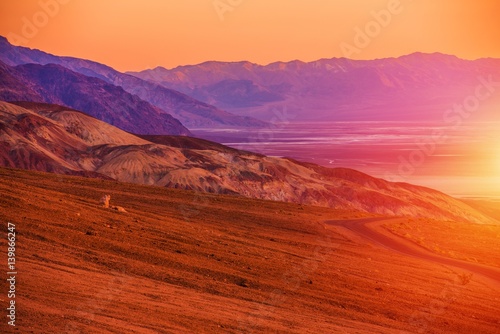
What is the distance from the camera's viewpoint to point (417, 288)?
25562mm

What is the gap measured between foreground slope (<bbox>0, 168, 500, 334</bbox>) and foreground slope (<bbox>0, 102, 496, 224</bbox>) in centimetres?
6170

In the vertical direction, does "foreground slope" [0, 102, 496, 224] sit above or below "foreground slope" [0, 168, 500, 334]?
above

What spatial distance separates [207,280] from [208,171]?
7984cm

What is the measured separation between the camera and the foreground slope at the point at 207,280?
16469 millimetres

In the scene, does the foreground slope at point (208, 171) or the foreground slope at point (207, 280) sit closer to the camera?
the foreground slope at point (207, 280)

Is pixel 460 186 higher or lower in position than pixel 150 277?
higher

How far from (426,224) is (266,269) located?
2680 centimetres

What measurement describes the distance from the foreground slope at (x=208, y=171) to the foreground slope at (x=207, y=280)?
6170 cm

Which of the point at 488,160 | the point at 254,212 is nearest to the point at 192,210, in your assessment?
the point at 254,212

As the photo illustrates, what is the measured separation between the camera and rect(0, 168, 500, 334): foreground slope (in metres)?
16.5

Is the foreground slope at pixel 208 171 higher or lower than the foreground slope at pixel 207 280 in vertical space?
higher

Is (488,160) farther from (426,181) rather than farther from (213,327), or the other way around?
(213,327)

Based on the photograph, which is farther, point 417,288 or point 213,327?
point 417,288

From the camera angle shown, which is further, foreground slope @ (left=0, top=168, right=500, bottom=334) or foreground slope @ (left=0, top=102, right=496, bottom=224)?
foreground slope @ (left=0, top=102, right=496, bottom=224)
